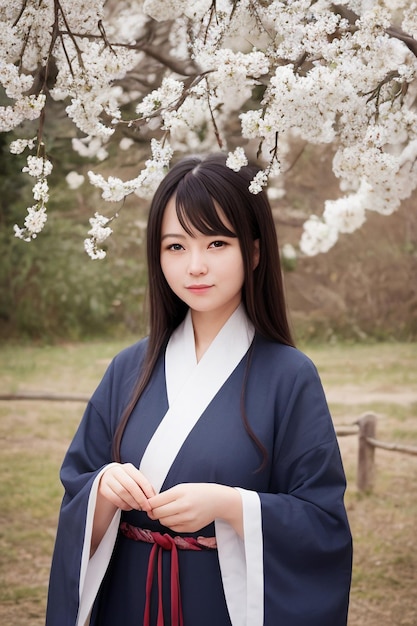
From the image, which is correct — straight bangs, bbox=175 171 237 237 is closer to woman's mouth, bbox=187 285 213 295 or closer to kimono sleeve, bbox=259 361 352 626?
woman's mouth, bbox=187 285 213 295

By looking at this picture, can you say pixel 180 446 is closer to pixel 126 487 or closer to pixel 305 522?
Result: pixel 126 487

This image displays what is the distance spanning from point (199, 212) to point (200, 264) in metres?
0.11

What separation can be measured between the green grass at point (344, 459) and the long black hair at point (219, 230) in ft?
7.37

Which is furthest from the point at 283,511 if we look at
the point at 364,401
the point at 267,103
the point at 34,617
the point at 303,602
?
the point at 364,401

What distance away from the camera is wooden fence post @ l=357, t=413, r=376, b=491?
16.8 feet

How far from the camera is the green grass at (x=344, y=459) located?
→ 4.05m

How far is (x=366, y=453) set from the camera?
17.3 ft

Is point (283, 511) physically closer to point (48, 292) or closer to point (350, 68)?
point (350, 68)

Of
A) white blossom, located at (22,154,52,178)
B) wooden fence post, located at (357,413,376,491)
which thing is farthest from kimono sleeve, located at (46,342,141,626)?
wooden fence post, located at (357,413,376,491)

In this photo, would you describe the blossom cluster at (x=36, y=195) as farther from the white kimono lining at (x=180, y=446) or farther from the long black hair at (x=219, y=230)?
the white kimono lining at (x=180, y=446)

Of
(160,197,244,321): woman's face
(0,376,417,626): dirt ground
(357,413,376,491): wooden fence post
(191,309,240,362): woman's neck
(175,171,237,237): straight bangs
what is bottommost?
(0,376,417,626): dirt ground

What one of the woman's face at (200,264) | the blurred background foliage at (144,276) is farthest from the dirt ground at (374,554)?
the woman's face at (200,264)

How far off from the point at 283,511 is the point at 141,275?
6.14 metres

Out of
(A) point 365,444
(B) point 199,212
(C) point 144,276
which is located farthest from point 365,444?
(B) point 199,212
